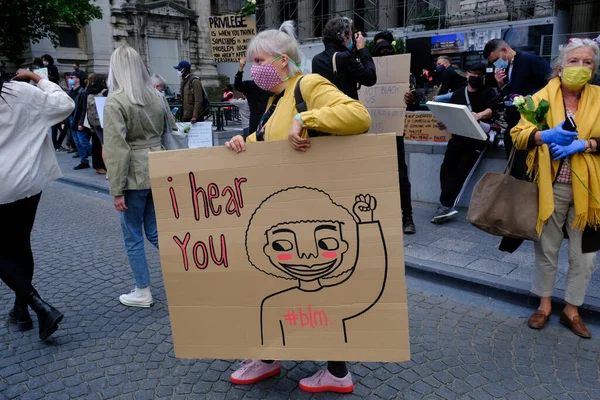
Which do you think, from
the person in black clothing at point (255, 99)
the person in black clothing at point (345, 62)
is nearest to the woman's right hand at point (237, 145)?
the person in black clothing at point (345, 62)

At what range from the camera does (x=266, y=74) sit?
96.5 inches

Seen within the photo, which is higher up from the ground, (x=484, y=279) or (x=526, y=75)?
(x=526, y=75)

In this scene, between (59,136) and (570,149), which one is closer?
(570,149)

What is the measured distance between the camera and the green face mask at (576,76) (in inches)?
120

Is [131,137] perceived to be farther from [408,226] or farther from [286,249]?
[408,226]

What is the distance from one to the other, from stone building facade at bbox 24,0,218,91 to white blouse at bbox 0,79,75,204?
23.0 meters

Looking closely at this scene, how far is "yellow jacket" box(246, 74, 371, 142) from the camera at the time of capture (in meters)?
2.15

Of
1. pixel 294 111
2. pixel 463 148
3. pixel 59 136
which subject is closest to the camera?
pixel 294 111

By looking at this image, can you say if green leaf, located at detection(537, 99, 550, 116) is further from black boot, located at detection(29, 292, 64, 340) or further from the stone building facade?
the stone building facade

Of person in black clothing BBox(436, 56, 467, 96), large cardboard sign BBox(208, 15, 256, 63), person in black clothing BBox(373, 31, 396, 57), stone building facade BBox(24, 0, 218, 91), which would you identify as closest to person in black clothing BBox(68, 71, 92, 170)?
large cardboard sign BBox(208, 15, 256, 63)

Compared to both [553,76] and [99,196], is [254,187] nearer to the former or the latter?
[553,76]

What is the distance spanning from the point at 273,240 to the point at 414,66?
18607 millimetres

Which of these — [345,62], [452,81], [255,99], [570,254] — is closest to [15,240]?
[255,99]

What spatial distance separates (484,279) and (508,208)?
1105 millimetres
